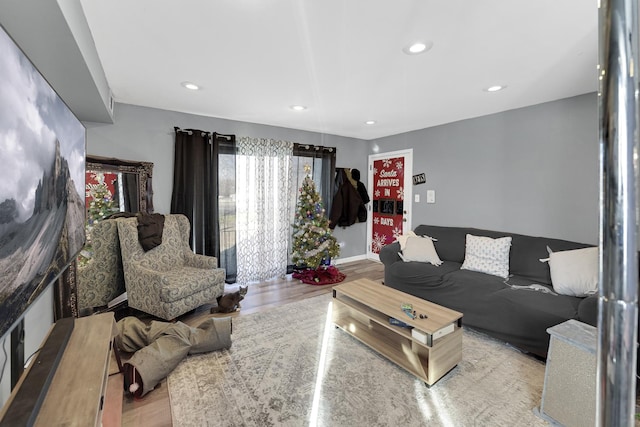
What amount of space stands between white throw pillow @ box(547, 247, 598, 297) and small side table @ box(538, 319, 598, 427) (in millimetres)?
A: 827

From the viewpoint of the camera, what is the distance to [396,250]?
337cm

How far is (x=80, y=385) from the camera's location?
1010 millimetres

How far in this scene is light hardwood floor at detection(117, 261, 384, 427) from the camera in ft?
5.12

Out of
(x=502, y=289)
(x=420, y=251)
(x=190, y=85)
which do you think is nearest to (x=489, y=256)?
(x=502, y=289)

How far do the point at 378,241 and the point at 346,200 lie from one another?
973 mm

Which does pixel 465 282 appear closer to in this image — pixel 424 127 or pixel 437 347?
pixel 437 347

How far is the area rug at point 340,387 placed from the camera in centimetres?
155

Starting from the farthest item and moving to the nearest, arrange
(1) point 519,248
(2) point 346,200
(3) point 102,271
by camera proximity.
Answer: (2) point 346,200 < (1) point 519,248 < (3) point 102,271

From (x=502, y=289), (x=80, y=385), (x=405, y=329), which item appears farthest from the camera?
(x=502, y=289)

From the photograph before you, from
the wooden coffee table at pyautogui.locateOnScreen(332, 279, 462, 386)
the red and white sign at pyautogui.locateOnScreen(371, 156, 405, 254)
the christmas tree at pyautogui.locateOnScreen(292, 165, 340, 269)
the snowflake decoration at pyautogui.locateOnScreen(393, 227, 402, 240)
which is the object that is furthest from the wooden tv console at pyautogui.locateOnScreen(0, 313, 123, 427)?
the snowflake decoration at pyautogui.locateOnScreen(393, 227, 402, 240)

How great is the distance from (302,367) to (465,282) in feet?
5.50

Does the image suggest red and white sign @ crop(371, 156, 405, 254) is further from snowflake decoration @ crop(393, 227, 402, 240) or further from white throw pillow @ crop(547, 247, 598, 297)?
white throw pillow @ crop(547, 247, 598, 297)

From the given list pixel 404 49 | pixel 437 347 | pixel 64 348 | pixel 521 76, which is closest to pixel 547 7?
pixel 404 49

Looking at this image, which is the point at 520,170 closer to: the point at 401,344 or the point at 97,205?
the point at 401,344
